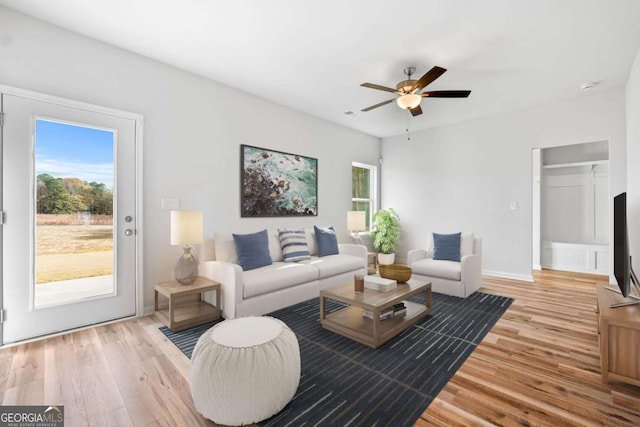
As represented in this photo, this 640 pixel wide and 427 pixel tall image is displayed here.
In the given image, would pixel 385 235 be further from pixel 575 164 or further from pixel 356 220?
pixel 575 164

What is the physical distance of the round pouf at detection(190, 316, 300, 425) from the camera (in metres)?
1.46

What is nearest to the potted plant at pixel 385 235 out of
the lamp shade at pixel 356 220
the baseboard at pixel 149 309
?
the lamp shade at pixel 356 220

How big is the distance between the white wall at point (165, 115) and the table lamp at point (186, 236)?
0.45m

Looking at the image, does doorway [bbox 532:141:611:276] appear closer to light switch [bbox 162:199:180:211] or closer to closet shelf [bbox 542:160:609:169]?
closet shelf [bbox 542:160:609:169]

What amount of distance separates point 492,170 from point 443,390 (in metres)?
4.29

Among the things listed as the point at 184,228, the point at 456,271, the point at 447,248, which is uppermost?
the point at 184,228

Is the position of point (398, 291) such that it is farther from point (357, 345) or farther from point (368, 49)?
point (368, 49)

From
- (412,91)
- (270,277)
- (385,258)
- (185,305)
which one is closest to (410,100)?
(412,91)

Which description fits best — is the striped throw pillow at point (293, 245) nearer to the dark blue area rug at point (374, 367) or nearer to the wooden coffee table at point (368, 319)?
the dark blue area rug at point (374, 367)

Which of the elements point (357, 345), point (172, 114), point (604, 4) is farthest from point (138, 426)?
point (604, 4)

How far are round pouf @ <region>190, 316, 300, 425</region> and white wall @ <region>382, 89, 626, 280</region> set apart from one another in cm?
439

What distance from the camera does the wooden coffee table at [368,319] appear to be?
2.34 meters

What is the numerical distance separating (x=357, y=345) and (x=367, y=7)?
277cm

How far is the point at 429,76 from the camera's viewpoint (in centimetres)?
268
